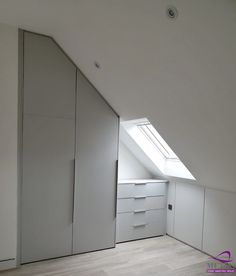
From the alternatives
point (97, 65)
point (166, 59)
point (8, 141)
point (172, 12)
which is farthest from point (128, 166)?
point (172, 12)

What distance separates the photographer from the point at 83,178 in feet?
9.84

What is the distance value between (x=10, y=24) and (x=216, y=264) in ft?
11.8

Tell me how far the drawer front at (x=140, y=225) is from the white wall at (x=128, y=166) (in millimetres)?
660

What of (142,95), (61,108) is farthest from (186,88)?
(61,108)

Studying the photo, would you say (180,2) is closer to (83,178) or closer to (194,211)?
(83,178)

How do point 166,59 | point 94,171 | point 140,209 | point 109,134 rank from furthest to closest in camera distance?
point 140,209
point 109,134
point 94,171
point 166,59

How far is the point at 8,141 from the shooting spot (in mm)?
2559

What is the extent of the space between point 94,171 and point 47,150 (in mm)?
669

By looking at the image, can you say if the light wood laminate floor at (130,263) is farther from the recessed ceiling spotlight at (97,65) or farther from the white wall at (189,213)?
the recessed ceiling spotlight at (97,65)

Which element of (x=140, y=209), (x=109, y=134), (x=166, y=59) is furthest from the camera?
(x=140, y=209)

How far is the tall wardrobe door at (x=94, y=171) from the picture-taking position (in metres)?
2.98

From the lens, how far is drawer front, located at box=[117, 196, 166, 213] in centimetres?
339

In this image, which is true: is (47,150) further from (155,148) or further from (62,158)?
(155,148)

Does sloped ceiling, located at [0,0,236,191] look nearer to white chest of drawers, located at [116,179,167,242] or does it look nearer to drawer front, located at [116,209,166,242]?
white chest of drawers, located at [116,179,167,242]
